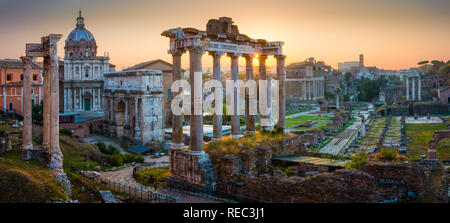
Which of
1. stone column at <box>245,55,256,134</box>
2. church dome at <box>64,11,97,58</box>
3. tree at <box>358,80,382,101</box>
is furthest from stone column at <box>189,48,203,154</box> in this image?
tree at <box>358,80,382,101</box>

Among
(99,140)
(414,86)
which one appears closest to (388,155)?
(99,140)

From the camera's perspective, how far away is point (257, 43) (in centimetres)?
2197

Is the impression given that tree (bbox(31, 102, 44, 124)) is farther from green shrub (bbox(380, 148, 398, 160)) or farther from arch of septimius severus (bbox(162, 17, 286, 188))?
→ green shrub (bbox(380, 148, 398, 160))

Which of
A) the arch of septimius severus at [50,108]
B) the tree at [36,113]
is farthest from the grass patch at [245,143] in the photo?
the tree at [36,113]

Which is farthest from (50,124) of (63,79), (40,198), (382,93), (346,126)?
(382,93)

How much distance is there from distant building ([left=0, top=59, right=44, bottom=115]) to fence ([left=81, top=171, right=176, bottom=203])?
28102mm

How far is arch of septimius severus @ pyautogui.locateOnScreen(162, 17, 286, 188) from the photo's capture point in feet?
56.3

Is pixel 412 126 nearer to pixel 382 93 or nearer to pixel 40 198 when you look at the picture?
pixel 40 198

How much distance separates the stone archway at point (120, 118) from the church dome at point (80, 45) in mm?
13352

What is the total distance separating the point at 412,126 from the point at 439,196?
131 ft

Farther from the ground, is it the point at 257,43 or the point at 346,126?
the point at 257,43

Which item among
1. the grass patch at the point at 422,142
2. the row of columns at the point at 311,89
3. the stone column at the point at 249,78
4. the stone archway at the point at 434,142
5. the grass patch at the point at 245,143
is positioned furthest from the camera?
the row of columns at the point at 311,89

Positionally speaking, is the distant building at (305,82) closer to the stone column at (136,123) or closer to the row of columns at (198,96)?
the stone column at (136,123)

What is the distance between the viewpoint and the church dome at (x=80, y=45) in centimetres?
5409
